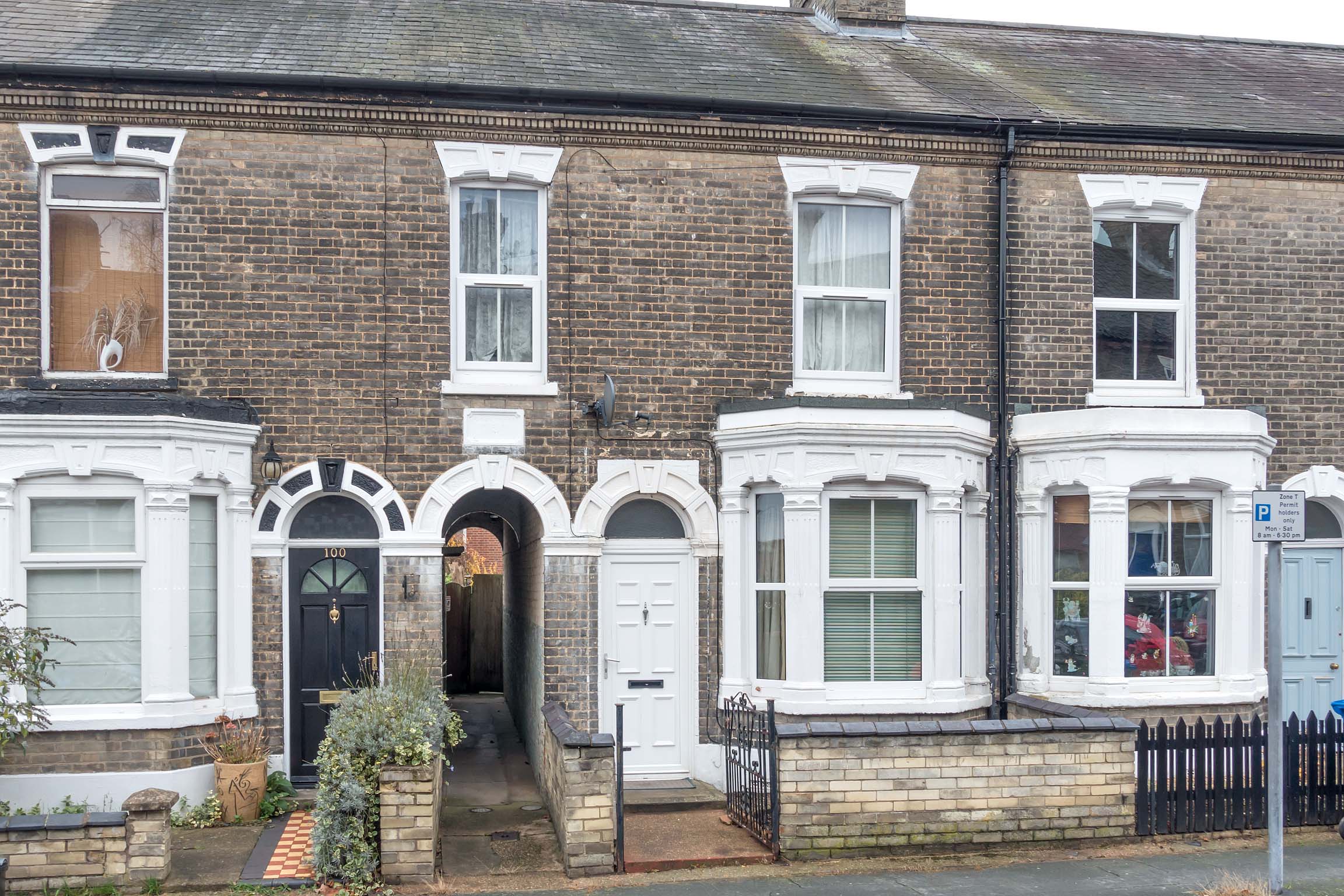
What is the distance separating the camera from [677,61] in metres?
13.0

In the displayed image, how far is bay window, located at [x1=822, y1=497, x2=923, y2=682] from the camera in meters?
11.6

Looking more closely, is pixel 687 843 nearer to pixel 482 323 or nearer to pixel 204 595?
pixel 204 595

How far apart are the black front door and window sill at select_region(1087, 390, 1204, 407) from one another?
7163 mm

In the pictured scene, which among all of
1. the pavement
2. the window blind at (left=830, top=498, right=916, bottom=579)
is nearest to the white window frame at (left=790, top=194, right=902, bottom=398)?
the window blind at (left=830, top=498, right=916, bottom=579)

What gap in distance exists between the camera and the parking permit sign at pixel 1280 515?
8305 mm

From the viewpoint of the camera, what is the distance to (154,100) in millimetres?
11141

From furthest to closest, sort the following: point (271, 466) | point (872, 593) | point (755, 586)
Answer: point (755, 586), point (872, 593), point (271, 466)

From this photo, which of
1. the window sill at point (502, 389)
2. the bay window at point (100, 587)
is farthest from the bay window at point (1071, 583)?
the bay window at point (100, 587)

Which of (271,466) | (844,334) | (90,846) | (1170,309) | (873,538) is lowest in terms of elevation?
(90,846)

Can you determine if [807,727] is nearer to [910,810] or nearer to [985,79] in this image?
[910,810]

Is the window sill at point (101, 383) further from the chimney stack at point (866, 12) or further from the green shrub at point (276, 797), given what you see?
the chimney stack at point (866, 12)

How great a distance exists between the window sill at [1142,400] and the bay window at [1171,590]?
46.0 inches

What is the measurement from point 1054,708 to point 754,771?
2835 mm

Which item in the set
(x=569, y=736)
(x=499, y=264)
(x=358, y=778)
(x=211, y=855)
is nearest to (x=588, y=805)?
(x=569, y=736)
